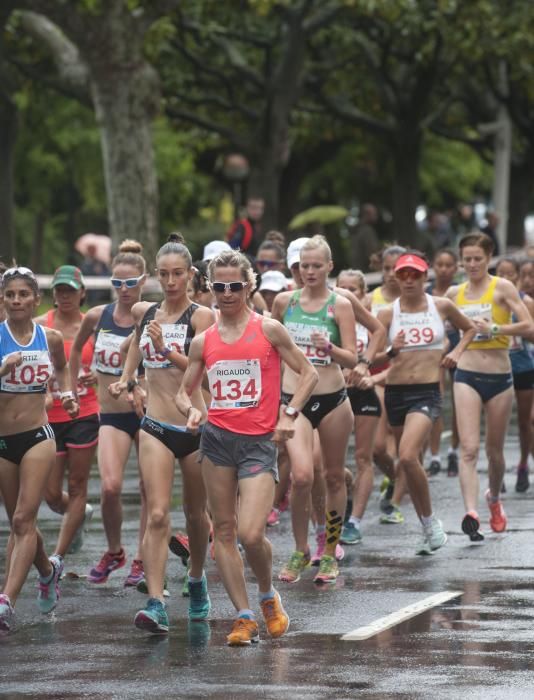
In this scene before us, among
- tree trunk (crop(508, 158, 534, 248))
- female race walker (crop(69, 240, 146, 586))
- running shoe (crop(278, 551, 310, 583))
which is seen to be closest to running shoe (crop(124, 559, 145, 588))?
female race walker (crop(69, 240, 146, 586))

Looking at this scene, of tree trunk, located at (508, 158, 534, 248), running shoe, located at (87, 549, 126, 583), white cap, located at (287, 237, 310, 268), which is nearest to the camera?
running shoe, located at (87, 549, 126, 583)

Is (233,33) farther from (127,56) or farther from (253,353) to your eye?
(253,353)

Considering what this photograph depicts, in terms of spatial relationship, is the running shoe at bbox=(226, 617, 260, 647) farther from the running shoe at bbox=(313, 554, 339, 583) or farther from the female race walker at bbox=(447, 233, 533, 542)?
the female race walker at bbox=(447, 233, 533, 542)

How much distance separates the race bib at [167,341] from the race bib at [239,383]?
721 mm

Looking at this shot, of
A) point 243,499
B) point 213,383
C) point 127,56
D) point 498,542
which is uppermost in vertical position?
point 127,56

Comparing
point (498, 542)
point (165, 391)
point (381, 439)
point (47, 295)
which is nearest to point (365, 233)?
point (47, 295)

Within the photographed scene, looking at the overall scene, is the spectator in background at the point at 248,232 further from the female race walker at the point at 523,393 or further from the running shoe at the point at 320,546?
the running shoe at the point at 320,546

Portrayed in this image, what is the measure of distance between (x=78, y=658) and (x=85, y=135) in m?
37.5

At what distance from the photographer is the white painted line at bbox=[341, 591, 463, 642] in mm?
8797

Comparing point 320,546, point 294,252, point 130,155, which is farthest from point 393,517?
point 130,155

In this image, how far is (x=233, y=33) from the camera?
33906 millimetres

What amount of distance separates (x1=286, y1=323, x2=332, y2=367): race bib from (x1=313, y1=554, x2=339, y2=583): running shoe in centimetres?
120

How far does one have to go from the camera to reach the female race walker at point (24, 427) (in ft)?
30.6

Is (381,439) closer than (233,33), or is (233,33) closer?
(381,439)
